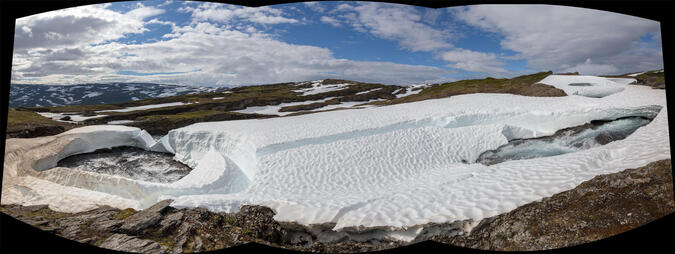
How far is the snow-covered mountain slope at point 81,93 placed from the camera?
11.2ft

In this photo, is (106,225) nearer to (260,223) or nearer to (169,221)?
(169,221)

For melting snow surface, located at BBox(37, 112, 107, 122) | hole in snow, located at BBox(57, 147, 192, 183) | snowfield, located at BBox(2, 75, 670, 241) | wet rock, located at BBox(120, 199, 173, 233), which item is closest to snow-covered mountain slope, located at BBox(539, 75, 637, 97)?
snowfield, located at BBox(2, 75, 670, 241)

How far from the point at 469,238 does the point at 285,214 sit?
7.22 feet

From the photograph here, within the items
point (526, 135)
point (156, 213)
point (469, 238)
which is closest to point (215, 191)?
point (156, 213)

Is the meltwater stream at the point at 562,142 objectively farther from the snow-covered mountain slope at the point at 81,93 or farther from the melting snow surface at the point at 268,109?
the snow-covered mountain slope at the point at 81,93

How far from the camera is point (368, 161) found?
27.1ft

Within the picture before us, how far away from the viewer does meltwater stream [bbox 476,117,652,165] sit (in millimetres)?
7727

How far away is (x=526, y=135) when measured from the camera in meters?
10.4

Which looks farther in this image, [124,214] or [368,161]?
[368,161]

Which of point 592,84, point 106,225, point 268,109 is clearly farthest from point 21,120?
point 592,84

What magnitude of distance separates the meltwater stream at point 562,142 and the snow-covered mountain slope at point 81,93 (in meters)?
9.11

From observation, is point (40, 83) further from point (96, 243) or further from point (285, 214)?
point (285, 214)

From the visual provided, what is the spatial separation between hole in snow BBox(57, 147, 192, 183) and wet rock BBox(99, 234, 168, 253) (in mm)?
2347

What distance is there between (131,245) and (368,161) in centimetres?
623
